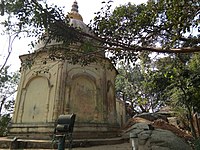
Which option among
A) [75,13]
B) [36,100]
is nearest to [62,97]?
[36,100]

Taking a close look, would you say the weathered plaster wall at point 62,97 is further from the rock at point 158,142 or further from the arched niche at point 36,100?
the rock at point 158,142

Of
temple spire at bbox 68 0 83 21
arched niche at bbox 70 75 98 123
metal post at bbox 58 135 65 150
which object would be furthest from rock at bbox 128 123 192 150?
temple spire at bbox 68 0 83 21

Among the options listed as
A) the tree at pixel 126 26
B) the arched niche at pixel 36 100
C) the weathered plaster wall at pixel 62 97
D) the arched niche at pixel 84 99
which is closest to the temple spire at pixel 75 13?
the weathered plaster wall at pixel 62 97

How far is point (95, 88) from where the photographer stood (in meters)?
12.6

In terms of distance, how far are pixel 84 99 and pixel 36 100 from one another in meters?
2.92

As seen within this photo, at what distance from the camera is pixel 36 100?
1203 centimetres

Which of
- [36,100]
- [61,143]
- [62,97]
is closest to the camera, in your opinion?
[61,143]

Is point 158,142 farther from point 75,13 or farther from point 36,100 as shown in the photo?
point 75,13

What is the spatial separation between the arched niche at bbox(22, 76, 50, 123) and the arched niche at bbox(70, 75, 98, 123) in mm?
1614

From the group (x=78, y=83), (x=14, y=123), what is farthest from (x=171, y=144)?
(x=14, y=123)

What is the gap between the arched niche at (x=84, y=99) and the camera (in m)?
11.6

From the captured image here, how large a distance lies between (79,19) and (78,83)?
22.2ft

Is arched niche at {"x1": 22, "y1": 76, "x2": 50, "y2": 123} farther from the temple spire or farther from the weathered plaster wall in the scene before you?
the temple spire

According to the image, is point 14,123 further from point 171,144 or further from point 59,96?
point 171,144
